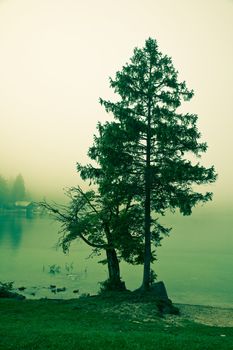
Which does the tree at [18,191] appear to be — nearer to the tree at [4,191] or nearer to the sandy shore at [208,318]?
the tree at [4,191]

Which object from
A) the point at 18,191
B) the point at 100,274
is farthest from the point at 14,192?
the point at 100,274

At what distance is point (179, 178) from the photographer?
20.1m

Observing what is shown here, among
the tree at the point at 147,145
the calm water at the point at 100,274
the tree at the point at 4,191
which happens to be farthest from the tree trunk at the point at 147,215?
the tree at the point at 4,191

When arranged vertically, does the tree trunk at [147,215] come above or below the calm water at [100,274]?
above

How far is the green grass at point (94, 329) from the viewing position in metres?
10.8

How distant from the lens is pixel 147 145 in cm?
2133

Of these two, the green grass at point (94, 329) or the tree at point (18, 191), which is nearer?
the green grass at point (94, 329)

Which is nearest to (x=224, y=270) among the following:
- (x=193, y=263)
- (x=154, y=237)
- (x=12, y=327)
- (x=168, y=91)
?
(x=193, y=263)

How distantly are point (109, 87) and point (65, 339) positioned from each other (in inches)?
596

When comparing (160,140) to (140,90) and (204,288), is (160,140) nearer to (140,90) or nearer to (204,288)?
(140,90)

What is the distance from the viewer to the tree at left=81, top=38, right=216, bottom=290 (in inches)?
816

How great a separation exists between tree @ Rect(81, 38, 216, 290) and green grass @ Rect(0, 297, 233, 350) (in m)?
4.93

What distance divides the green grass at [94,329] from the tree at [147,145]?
4.93 meters

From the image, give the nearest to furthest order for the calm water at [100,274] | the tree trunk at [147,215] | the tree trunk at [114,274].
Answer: the tree trunk at [147,215]
the tree trunk at [114,274]
the calm water at [100,274]
